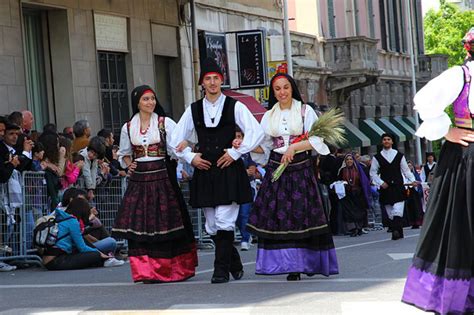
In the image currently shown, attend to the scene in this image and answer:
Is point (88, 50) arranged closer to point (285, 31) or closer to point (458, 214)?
point (285, 31)

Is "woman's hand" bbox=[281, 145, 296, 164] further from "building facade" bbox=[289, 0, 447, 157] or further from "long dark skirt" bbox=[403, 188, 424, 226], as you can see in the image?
"building facade" bbox=[289, 0, 447, 157]

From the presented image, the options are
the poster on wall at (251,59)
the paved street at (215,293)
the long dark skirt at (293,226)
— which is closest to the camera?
the paved street at (215,293)

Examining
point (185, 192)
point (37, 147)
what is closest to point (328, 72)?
point (185, 192)

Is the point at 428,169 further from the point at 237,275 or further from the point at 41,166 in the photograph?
the point at 237,275

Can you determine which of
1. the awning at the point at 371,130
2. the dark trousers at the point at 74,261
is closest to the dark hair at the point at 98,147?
the dark trousers at the point at 74,261

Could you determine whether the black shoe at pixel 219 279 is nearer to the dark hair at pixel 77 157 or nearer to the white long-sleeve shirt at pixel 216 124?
the white long-sleeve shirt at pixel 216 124

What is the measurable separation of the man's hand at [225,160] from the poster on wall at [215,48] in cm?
1644

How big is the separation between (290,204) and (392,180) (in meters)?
8.41

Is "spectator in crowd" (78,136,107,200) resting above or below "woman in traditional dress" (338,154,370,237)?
above

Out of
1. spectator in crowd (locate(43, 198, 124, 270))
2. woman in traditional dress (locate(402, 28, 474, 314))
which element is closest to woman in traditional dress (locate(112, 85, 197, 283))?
spectator in crowd (locate(43, 198, 124, 270))

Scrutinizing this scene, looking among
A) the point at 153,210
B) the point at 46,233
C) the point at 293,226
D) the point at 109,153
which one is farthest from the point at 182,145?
the point at 109,153

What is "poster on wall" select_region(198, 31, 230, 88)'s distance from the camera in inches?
1152

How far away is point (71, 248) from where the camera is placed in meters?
15.3

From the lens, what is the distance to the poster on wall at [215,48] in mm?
29266
